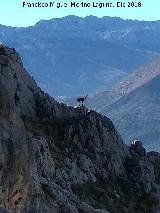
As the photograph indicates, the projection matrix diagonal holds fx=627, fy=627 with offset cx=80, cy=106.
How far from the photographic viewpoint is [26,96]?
96.1m

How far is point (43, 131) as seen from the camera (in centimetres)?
9188

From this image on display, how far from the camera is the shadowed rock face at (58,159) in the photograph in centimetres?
5831

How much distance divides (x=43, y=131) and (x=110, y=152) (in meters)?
14.3

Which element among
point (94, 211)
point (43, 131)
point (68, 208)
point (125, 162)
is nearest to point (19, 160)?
point (68, 208)

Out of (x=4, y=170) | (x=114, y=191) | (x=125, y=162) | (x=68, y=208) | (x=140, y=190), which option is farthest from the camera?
(x=125, y=162)

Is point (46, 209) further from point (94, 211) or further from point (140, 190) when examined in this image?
point (140, 190)

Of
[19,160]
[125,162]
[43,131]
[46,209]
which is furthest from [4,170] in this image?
[125,162]

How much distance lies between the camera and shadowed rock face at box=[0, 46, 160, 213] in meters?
58.3

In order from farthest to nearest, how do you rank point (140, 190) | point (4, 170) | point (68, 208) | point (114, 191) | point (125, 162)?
1. point (125, 162)
2. point (140, 190)
3. point (114, 191)
4. point (68, 208)
5. point (4, 170)

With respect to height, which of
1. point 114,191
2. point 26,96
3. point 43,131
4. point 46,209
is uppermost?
point 26,96

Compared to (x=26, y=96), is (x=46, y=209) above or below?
below

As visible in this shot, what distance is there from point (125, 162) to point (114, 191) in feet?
50.6

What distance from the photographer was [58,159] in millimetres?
86750

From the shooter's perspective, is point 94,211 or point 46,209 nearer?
point 46,209
